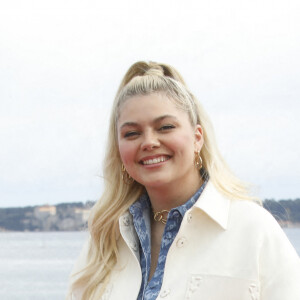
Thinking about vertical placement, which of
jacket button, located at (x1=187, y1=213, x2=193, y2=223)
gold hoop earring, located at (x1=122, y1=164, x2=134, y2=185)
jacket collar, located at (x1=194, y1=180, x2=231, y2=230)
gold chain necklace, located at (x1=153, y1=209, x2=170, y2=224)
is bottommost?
gold chain necklace, located at (x1=153, y1=209, x2=170, y2=224)

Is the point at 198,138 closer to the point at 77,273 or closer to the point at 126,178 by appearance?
the point at 126,178

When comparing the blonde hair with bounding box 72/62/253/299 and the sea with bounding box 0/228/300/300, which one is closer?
the blonde hair with bounding box 72/62/253/299

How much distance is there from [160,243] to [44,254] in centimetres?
4796

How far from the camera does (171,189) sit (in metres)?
3.07

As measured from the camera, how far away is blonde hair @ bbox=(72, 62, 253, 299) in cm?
306

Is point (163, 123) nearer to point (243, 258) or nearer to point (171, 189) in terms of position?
point (171, 189)

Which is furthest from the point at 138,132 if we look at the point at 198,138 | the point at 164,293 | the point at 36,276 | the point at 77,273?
A: the point at 36,276

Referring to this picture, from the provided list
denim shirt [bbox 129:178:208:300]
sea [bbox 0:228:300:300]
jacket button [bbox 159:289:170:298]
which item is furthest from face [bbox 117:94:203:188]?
sea [bbox 0:228:300:300]

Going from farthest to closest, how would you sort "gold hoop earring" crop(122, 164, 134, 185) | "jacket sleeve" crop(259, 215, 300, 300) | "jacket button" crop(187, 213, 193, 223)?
"gold hoop earring" crop(122, 164, 134, 185)
"jacket button" crop(187, 213, 193, 223)
"jacket sleeve" crop(259, 215, 300, 300)

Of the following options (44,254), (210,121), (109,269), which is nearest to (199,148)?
(210,121)

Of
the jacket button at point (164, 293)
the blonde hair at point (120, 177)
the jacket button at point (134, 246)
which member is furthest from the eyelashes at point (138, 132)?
the jacket button at point (164, 293)

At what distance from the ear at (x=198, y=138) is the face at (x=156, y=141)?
0.05 ft

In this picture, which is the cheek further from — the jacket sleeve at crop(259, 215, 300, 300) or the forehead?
the jacket sleeve at crop(259, 215, 300, 300)

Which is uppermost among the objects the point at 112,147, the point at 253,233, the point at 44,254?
the point at 112,147
